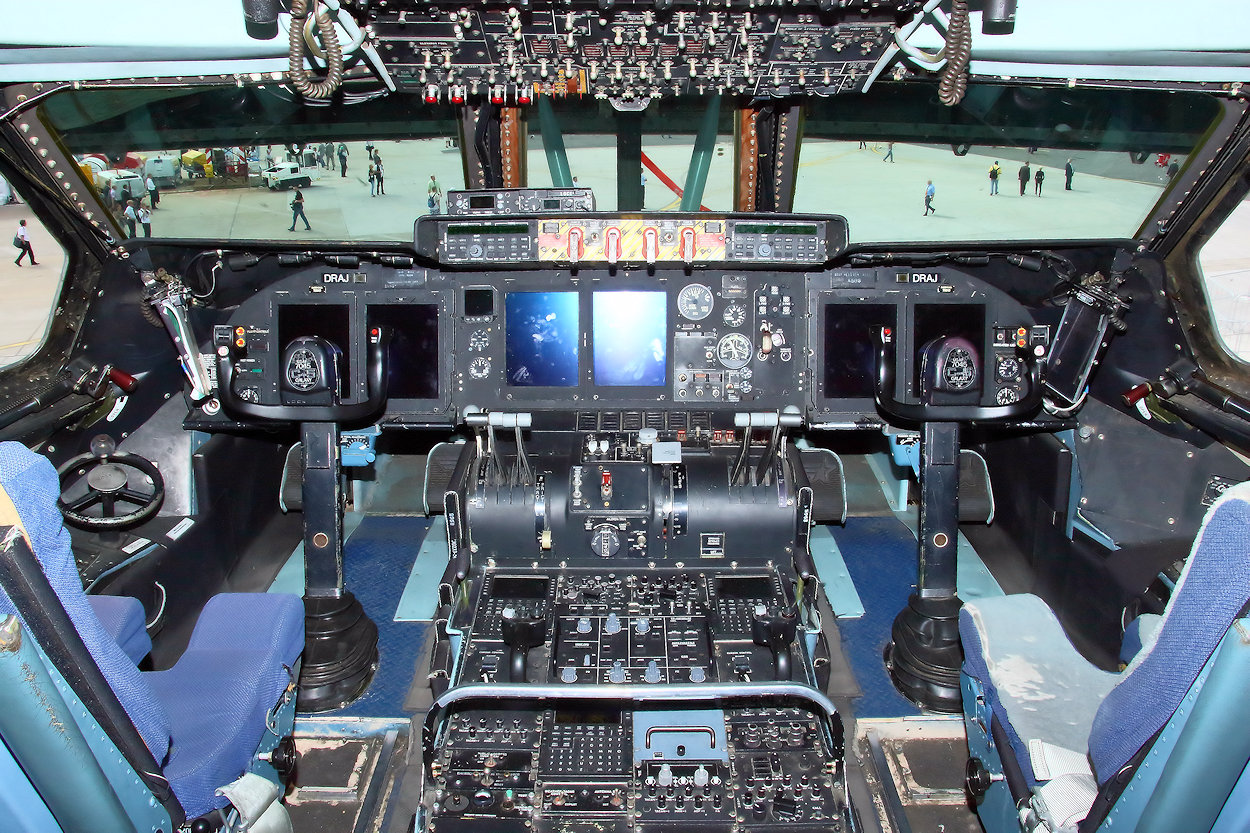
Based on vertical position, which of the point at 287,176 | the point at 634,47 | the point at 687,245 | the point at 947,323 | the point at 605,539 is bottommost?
the point at 605,539

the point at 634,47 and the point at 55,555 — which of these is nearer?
the point at 55,555

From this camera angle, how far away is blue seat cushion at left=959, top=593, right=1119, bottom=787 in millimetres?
2119

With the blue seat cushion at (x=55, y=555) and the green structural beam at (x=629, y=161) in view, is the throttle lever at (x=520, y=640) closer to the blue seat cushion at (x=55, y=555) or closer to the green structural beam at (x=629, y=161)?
the blue seat cushion at (x=55, y=555)

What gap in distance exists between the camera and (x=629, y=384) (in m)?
4.02

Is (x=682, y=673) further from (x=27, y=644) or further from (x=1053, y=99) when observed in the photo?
(x=1053, y=99)

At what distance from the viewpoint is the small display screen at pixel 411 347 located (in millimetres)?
4008

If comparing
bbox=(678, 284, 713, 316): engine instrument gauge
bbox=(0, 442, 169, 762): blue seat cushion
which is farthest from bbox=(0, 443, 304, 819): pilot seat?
bbox=(678, 284, 713, 316): engine instrument gauge

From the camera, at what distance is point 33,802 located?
141 cm

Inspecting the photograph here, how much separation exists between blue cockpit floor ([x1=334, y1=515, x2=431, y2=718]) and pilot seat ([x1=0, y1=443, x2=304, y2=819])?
1.12 m

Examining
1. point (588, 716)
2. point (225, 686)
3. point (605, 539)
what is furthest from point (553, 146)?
point (225, 686)

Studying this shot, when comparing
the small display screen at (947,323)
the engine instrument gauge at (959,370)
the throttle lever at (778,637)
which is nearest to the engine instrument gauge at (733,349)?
the small display screen at (947,323)

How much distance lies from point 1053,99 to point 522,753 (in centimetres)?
295

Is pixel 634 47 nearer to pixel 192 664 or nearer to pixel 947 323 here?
pixel 947 323

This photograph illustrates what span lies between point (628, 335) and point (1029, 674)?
226 cm
